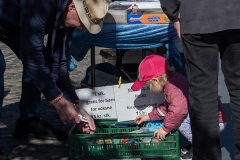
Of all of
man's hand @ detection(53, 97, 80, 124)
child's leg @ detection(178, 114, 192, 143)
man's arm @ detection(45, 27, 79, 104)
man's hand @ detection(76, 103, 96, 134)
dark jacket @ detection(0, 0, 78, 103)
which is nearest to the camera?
dark jacket @ detection(0, 0, 78, 103)

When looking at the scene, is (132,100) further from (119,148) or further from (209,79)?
(209,79)

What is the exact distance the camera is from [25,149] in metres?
4.49

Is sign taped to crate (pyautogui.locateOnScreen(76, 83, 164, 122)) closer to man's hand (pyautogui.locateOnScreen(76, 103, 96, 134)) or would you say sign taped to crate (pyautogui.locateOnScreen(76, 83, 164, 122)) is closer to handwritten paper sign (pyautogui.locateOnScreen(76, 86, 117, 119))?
handwritten paper sign (pyautogui.locateOnScreen(76, 86, 117, 119))

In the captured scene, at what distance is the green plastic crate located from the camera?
4062 millimetres

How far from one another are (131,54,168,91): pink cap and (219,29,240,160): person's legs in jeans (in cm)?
71

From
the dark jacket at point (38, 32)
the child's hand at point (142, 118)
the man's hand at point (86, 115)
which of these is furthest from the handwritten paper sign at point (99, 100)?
the dark jacket at point (38, 32)

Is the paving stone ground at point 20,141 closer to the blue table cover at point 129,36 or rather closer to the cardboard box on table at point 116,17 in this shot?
the blue table cover at point 129,36

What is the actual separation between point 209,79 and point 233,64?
0.55 feet

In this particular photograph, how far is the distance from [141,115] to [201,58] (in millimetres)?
1105

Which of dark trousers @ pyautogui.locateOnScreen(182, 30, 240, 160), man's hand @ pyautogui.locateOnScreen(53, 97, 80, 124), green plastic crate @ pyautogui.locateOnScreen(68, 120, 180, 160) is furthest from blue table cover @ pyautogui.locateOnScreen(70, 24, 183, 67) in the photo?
man's hand @ pyautogui.locateOnScreen(53, 97, 80, 124)

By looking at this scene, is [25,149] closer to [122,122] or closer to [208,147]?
[122,122]

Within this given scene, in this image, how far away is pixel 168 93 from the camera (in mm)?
4070

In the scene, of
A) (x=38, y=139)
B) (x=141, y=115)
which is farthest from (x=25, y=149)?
(x=141, y=115)

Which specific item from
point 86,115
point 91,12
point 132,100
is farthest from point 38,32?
point 132,100
